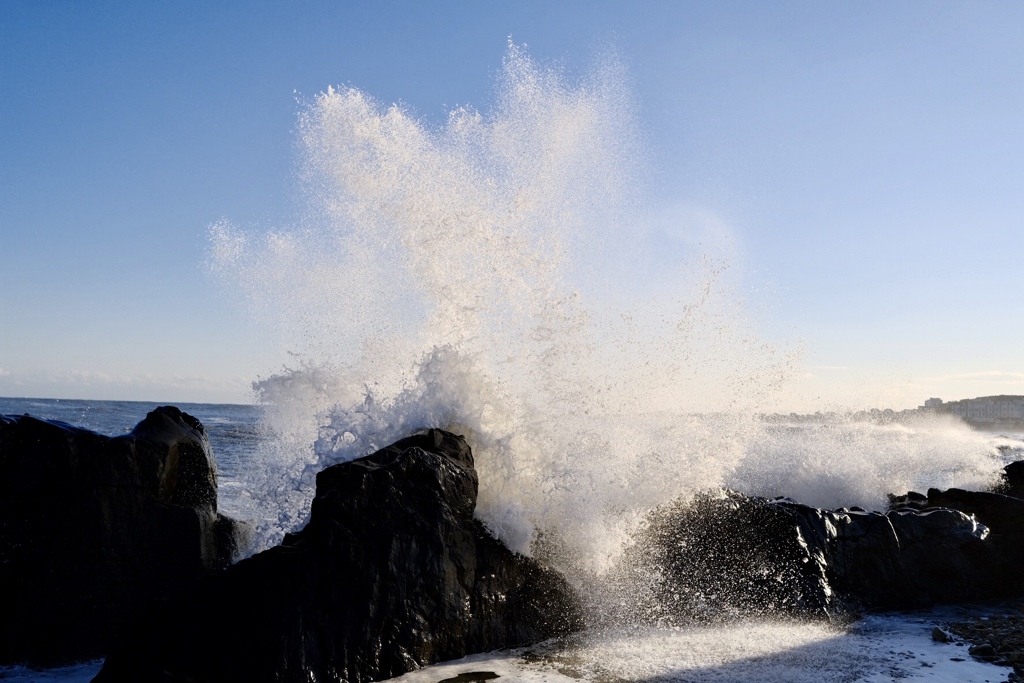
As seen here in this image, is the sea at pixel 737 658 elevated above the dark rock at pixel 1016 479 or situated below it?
below

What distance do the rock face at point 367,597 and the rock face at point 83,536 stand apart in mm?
1339

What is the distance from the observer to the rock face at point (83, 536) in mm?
4953

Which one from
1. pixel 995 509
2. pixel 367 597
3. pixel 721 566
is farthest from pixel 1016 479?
pixel 367 597

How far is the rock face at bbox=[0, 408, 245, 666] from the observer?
4.95 meters

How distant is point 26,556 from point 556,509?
405 centimetres

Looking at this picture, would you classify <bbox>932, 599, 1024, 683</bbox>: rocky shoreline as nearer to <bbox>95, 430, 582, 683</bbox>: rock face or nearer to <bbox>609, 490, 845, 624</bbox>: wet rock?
<bbox>609, 490, 845, 624</bbox>: wet rock

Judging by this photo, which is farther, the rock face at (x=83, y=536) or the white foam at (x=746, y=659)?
the rock face at (x=83, y=536)

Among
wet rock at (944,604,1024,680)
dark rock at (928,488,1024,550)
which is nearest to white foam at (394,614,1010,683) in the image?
wet rock at (944,604,1024,680)

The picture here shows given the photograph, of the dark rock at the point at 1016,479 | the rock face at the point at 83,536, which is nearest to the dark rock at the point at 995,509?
the dark rock at the point at 1016,479

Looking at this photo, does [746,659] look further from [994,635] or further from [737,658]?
[994,635]

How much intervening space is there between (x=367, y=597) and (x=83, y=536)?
96.3 inches

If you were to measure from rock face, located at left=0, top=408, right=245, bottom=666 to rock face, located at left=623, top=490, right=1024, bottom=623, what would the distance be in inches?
144

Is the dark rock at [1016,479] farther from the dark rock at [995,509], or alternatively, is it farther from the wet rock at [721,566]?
the wet rock at [721,566]

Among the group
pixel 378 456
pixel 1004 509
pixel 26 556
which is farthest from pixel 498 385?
pixel 1004 509
